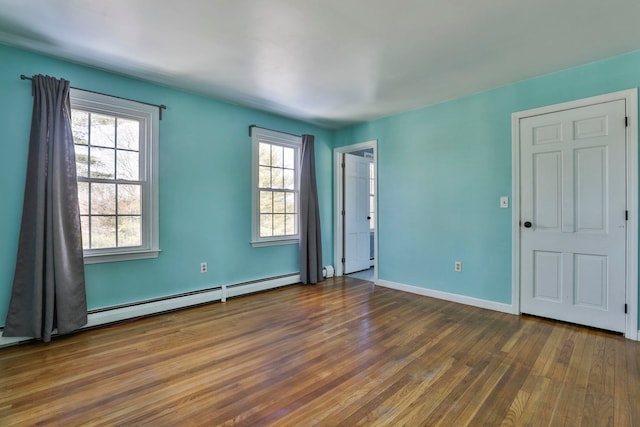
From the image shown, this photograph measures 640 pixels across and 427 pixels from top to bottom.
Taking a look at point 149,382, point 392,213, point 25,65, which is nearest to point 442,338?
point 392,213

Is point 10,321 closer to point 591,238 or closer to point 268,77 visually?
point 268,77

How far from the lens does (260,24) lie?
225cm

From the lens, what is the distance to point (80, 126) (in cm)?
287

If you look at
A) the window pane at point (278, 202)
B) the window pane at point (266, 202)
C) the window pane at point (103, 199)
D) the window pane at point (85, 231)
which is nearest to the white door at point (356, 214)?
the window pane at point (278, 202)

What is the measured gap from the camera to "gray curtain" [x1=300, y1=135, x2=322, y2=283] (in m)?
4.60

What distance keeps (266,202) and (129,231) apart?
1.74 meters

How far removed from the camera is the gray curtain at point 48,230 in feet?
8.21

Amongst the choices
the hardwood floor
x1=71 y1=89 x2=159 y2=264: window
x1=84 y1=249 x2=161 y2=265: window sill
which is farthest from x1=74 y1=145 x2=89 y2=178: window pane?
the hardwood floor

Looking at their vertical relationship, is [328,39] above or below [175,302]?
above

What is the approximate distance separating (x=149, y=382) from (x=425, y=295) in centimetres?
324

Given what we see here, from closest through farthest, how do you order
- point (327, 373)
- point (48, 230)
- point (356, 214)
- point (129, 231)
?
1. point (327, 373)
2. point (48, 230)
3. point (129, 231)
4. point (356, 214)

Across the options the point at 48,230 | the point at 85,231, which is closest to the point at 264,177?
the point at 85,231

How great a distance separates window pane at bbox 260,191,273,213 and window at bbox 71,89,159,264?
54.9 inches

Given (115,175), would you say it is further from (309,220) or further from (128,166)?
(309,220)
